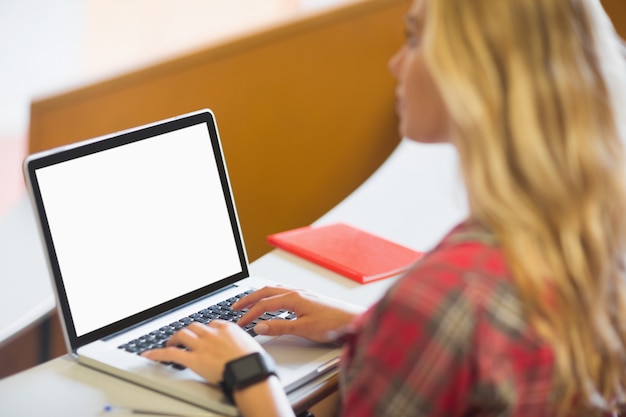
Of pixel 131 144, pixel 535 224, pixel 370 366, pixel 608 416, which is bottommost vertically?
pixel 608 416

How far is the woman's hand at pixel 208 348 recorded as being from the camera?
1111mm

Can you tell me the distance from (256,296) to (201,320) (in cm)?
9

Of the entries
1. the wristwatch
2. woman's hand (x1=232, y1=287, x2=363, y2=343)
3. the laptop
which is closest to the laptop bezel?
the laptop

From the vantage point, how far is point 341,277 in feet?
5.03

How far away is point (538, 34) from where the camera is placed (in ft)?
2.89

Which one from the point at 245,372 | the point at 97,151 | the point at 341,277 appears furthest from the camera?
the point at 341,277

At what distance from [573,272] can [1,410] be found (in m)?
0.73

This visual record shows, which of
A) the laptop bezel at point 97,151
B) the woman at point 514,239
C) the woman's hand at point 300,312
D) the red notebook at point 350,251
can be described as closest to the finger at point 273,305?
the woman's hand at point 300,312

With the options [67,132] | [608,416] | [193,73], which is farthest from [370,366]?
[193,73]

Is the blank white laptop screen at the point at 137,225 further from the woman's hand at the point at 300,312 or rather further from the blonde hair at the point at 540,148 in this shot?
the blonde hair at the point at 540,148

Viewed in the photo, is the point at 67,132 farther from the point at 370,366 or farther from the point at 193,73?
the point at 370,366

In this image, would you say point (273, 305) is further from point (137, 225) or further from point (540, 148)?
point (540, 148)

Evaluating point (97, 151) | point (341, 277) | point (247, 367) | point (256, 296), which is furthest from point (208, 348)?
point (341, 277)

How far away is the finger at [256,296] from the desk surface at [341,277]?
0.56 ft
